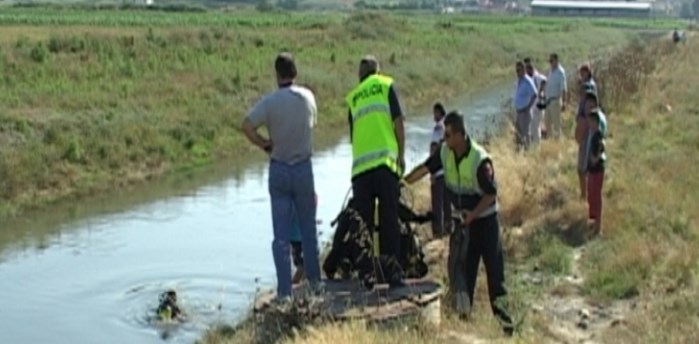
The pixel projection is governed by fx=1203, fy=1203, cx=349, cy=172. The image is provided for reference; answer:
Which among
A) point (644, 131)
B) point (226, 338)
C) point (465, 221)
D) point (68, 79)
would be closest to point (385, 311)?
point (465, 221)

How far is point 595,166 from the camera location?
1258 cm

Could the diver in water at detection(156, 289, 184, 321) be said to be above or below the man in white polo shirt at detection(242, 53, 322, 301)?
below

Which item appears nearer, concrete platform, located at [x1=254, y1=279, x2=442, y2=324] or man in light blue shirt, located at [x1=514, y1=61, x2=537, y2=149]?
concrete platform, located at [x1=254, y1=279, x2=442, y2=324]

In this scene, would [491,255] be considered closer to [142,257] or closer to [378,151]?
[378,151]

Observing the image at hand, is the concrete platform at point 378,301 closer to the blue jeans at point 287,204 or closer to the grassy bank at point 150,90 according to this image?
the blue jeans at point 287,204

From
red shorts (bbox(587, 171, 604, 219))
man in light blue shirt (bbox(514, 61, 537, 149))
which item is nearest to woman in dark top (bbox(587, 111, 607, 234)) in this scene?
red shorts (bbox(587, 171, 604, 219))

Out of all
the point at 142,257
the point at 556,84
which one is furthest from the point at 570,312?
the point at 556,84

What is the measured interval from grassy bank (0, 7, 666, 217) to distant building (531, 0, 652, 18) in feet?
284

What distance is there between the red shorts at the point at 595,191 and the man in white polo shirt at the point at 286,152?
155 inches

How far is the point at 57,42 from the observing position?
33.5m

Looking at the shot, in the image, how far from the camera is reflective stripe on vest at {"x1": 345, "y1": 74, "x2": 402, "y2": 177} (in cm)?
948

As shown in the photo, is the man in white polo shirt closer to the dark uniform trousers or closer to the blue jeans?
the blue jeans

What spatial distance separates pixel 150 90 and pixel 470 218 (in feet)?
70.2

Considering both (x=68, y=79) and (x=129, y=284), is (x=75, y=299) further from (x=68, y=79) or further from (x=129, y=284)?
(x=68, y=79)
